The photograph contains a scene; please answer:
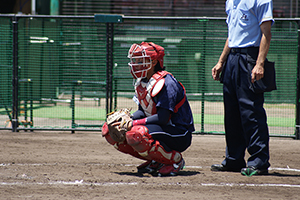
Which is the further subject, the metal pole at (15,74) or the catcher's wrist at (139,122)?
the metal pole at (15,74)

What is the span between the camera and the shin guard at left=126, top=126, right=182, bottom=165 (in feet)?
13.0

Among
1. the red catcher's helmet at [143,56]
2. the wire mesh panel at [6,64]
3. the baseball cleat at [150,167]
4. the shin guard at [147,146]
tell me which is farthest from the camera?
the wire mesh panel at [6,64]

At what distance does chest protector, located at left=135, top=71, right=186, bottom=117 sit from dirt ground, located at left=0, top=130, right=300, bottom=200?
0.75 meters

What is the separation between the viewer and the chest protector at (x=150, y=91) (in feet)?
13.4

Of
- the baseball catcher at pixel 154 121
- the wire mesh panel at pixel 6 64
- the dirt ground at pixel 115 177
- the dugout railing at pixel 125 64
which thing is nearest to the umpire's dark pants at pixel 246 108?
the dirt ground at pixel 115 177

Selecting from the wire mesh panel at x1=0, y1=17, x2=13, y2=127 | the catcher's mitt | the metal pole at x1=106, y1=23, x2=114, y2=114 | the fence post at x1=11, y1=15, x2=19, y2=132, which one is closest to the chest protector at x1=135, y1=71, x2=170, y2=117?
the catcher's mitt

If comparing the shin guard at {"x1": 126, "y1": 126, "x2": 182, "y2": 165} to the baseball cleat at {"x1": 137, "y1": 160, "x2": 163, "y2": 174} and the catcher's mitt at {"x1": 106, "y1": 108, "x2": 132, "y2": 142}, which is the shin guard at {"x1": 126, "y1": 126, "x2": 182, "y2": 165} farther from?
the baseball cleat at {"x1": 137, "y1": 160, "x2": 163, "y2": 174}

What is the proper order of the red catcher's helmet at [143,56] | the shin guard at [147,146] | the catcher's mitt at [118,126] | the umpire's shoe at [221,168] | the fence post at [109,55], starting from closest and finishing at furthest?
the shin guard at [147,146]
the catcher's mitt at [118,126]
the red catcher's helmet at [143,56]
the umpire's shoe at [221,168]
the fence post at [109,55]

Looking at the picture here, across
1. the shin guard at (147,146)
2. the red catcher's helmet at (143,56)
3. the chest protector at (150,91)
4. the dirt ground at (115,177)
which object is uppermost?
the red catcher's helmet at (143,56)

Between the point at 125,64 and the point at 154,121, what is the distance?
4.20m

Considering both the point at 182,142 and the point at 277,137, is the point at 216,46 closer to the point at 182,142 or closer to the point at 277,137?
the point at 277,137

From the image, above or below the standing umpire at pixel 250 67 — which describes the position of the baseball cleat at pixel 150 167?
below

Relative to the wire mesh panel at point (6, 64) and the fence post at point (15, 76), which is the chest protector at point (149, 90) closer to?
the fence post at point (15, 76)

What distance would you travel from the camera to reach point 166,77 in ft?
13.9
